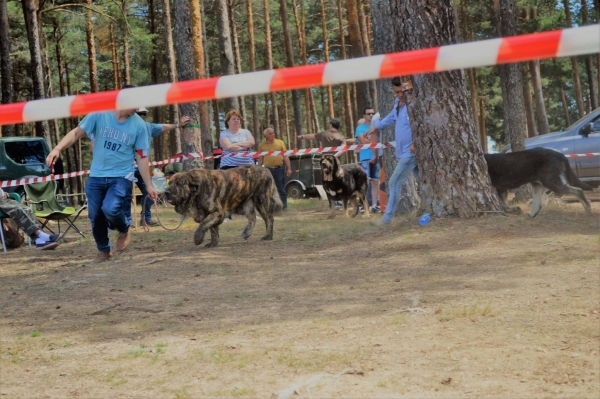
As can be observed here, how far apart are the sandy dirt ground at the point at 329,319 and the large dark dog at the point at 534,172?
1168 mm

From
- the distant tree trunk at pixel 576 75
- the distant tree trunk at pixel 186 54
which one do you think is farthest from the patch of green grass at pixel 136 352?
the distant tree trunk at pixel 576 75

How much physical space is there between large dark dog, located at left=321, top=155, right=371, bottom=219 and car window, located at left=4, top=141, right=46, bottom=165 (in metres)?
7.76

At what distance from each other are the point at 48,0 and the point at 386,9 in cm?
1622

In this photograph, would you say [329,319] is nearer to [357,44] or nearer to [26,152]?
[26,152]

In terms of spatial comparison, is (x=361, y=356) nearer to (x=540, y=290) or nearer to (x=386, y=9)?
(x=540, y=290)

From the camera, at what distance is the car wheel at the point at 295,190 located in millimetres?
22859

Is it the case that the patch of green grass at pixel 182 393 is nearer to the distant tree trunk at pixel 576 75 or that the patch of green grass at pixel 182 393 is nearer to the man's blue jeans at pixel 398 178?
the man's blue jeans at pixel 398 178

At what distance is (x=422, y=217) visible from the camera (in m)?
8.70

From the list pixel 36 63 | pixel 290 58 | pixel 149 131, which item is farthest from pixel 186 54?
pixel 290 58

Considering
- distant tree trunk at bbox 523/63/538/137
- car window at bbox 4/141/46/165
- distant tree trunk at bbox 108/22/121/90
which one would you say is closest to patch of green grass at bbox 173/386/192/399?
car window at bbox 4/141/46/165

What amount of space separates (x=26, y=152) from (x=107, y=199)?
10.8 m

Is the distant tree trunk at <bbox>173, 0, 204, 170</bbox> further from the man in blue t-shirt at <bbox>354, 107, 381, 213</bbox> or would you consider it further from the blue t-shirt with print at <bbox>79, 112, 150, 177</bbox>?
the blue t-shirt with print at <bbox>79, 112, 150, 177</bbox>

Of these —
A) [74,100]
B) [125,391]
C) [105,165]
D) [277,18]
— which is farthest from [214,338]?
[277,18]

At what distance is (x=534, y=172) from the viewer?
33.1 feet
